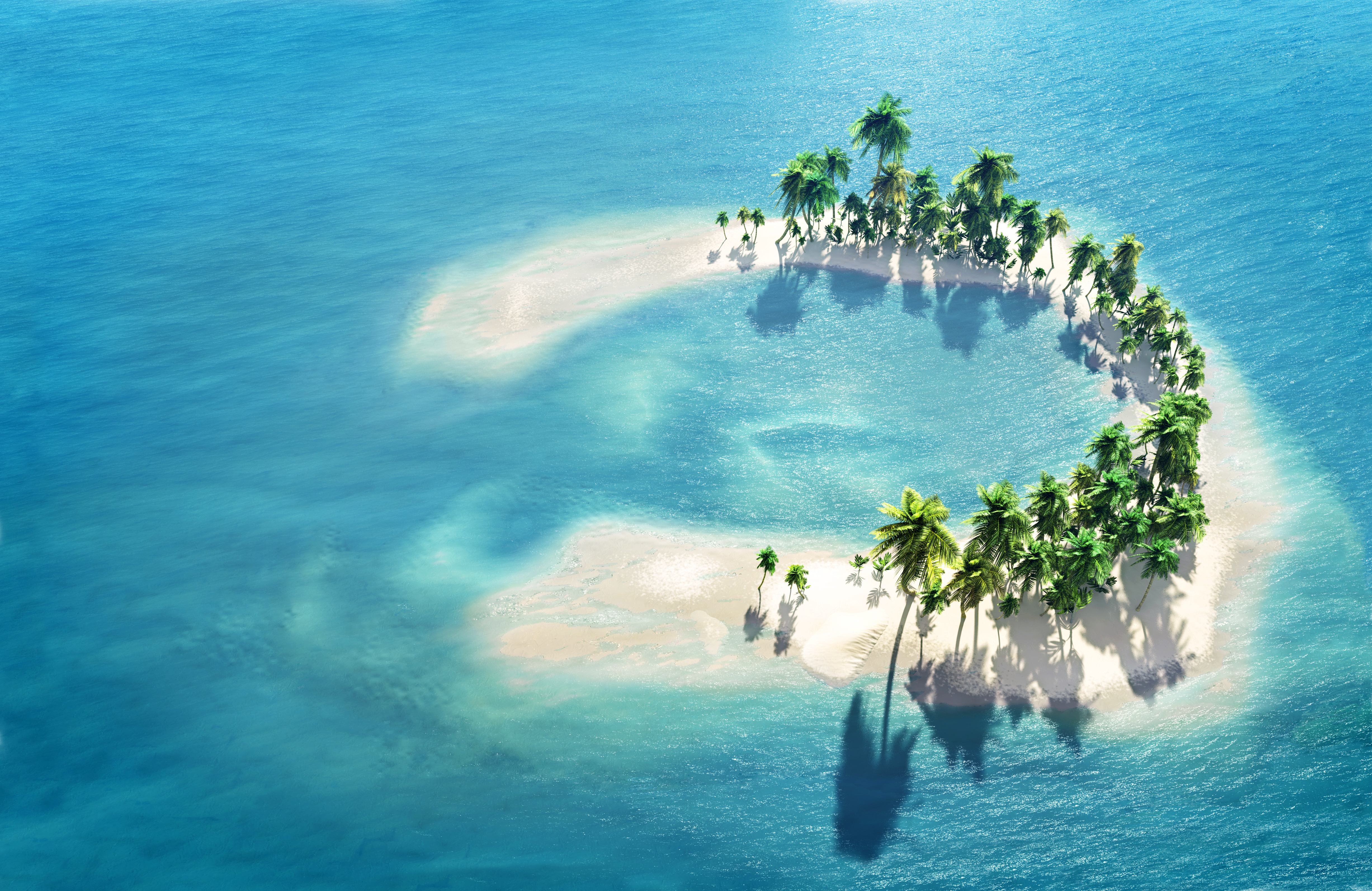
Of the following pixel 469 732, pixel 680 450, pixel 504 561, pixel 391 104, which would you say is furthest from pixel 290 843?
pixel 391 104

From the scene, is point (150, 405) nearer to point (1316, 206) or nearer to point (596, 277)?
point (596, 277)

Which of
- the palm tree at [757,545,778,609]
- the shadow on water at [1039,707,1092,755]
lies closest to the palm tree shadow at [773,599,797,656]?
the palm tree at [757,545,778,609]

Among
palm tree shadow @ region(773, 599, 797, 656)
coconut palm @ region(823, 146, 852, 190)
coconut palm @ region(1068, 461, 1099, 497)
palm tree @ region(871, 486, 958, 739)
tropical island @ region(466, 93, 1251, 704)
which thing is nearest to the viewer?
palm tree @ region(871, 486, 958, 739)

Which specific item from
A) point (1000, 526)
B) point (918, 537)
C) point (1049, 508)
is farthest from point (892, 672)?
point (1049, 508)

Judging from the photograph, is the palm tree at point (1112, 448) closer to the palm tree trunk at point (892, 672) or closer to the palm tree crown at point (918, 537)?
the palm tree crown at point (918, 537)

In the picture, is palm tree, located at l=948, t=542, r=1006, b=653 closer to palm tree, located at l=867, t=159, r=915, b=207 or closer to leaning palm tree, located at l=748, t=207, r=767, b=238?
palm tree, located at l=867, t=159, r=915, b=207

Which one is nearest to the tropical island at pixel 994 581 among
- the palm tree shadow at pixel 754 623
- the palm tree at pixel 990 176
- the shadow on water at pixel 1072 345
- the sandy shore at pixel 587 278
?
the palm tree shadow at pixel 754 623

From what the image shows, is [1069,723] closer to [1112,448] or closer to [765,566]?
[1112,448]
